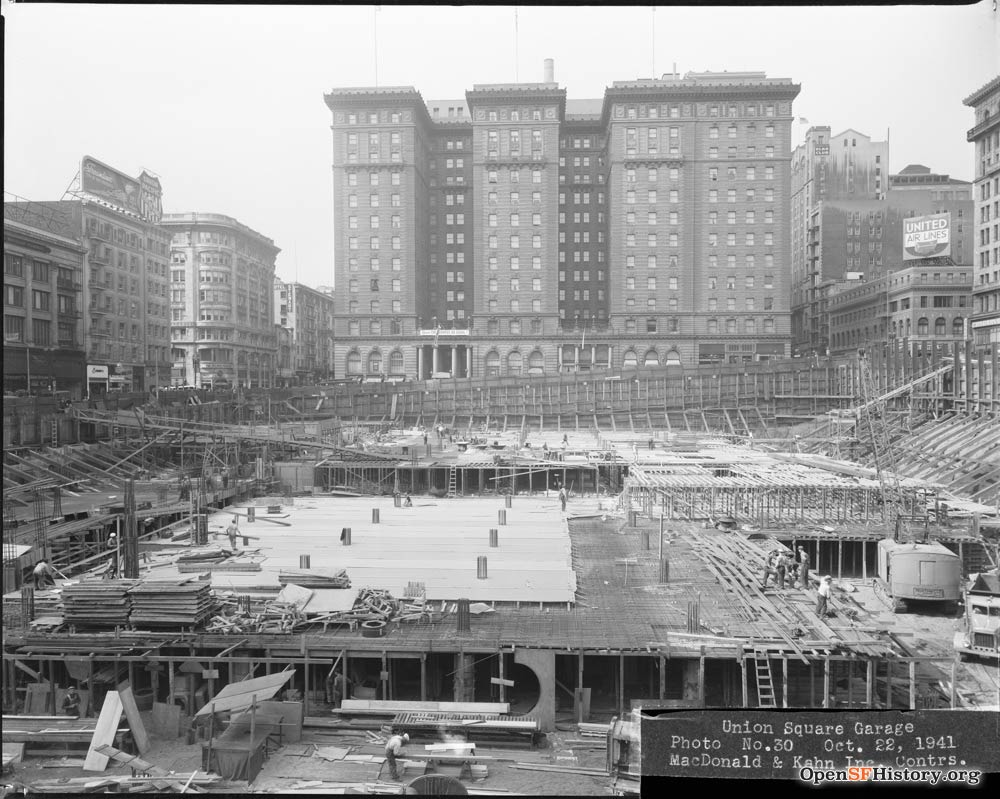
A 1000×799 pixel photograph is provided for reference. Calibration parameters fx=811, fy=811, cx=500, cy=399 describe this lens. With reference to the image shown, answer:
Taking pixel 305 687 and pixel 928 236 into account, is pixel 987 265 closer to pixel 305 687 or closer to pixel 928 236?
pixel 928 236

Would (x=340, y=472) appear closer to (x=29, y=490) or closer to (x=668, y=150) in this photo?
(x=29, y=490)

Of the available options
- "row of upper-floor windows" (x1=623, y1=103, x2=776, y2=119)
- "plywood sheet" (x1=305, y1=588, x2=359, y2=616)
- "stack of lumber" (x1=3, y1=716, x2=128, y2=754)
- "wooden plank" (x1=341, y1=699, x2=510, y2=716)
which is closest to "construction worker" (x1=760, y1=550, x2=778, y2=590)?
"wooden plank" (x1=341, y1=699, x2=510, y2=716)

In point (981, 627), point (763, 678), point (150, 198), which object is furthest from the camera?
point (150, 198)

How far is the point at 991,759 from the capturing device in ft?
19.9

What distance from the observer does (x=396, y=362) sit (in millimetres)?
59938

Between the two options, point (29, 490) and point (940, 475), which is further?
point (940, 475)

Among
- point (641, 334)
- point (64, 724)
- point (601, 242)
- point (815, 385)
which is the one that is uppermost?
point (601, 242)

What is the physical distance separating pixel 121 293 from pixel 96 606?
2268 centimetres

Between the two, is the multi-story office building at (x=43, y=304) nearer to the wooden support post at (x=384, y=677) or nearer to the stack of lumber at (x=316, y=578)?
the stack of lumber at (x=316, y=578)

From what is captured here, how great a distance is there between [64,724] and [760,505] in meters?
18.4

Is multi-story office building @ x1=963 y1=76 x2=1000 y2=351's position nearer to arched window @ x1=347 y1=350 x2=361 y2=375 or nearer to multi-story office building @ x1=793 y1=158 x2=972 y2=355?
multi-story office building @ x1=793 y1=158 x2=972 y2=355

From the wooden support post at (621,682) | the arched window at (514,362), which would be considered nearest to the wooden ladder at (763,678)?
the wooden support post at (621,682)

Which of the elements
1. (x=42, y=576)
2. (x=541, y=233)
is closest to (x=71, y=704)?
(x=42, y=576)

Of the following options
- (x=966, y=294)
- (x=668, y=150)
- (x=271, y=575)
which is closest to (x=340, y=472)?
(x=271, y=575)
